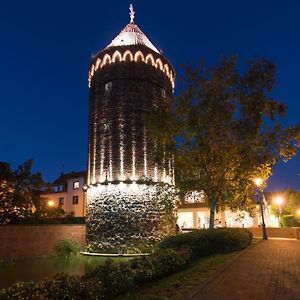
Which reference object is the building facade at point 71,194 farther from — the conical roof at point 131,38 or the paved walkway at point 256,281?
the paved walkway at point 256,281

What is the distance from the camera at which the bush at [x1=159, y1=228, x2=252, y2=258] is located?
1538 centimetres

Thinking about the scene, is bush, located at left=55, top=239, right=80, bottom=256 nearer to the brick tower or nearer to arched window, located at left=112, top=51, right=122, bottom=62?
the brick tower

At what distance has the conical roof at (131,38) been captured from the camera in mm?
27797

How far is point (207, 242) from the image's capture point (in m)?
15.6

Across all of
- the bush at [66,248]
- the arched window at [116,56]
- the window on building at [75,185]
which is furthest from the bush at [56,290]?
the window on building at [75,185]

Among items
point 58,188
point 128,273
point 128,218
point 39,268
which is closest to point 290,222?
point 128,218

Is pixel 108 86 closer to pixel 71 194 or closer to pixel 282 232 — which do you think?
pixel 282 232

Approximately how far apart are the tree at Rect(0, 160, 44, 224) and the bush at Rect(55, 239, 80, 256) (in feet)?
12.4

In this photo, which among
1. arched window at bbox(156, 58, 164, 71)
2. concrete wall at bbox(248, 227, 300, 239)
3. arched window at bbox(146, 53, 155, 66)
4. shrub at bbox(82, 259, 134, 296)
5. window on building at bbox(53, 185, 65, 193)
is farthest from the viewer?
window on building at bbox(53, 185, 65, 193)

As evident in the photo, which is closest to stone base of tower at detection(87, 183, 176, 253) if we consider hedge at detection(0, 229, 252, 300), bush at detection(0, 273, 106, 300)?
hedge at detection(0, 229, 252, 300)

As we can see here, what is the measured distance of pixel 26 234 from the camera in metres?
23.5

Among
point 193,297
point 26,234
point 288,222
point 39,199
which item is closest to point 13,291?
point 193,297

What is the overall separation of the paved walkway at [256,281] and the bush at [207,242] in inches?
97.7

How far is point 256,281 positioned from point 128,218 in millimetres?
15219
